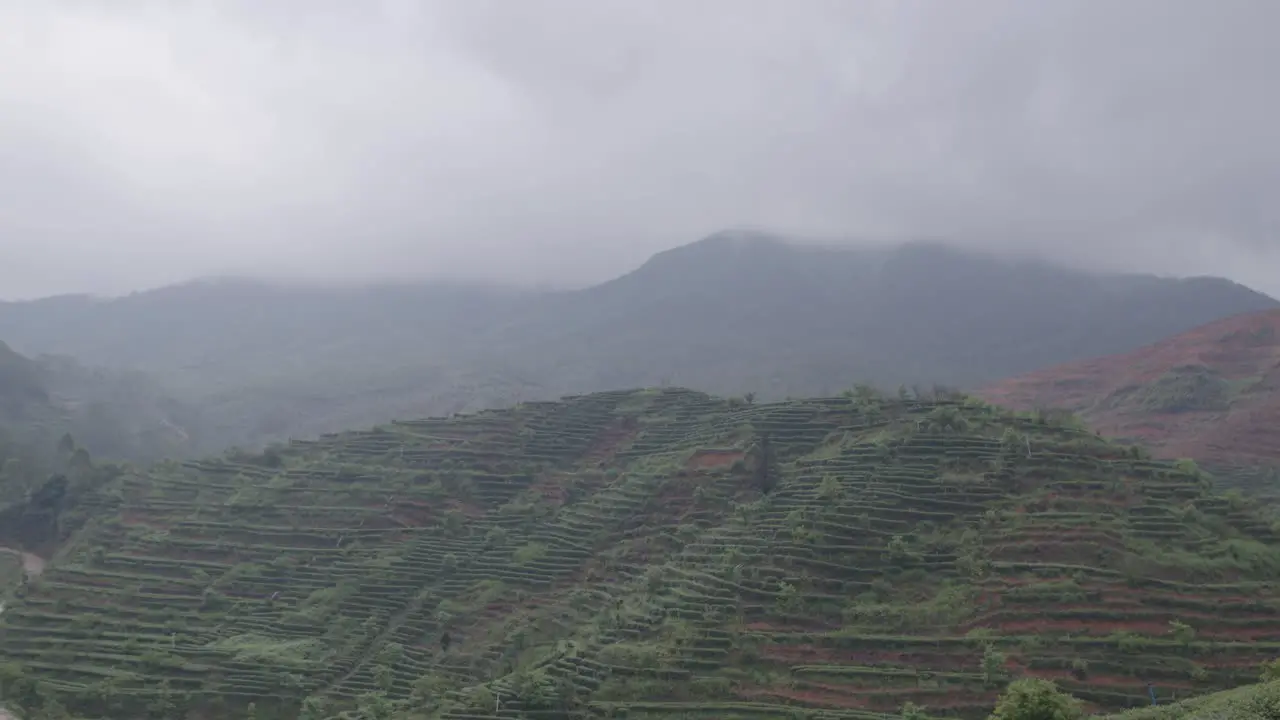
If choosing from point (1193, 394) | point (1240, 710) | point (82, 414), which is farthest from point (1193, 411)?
point (82, 414)

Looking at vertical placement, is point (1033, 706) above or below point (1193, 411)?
below

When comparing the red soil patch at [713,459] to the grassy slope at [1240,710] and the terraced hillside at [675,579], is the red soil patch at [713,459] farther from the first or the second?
the grassy slope at [1240,710]

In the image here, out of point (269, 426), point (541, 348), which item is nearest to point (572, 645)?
point (269, 426)

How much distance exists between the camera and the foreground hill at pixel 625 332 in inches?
4018

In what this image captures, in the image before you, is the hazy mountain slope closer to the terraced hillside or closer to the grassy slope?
the terraced hillside

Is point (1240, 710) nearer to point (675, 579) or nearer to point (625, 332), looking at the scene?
point (675, 579)

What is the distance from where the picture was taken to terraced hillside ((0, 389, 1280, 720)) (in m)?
26.4

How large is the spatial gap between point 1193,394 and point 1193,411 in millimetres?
1853

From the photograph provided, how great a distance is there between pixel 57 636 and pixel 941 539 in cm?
3428

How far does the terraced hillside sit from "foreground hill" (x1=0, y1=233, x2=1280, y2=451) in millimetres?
40321

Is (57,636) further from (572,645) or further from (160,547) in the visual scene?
(572,645)

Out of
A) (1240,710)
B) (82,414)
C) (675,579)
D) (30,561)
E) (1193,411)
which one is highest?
(82,414)

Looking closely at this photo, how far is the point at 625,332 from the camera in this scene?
124m

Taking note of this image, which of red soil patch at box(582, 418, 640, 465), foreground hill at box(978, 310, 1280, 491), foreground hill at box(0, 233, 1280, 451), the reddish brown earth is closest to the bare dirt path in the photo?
red soil patch at box(582, 418, 640, 465)
